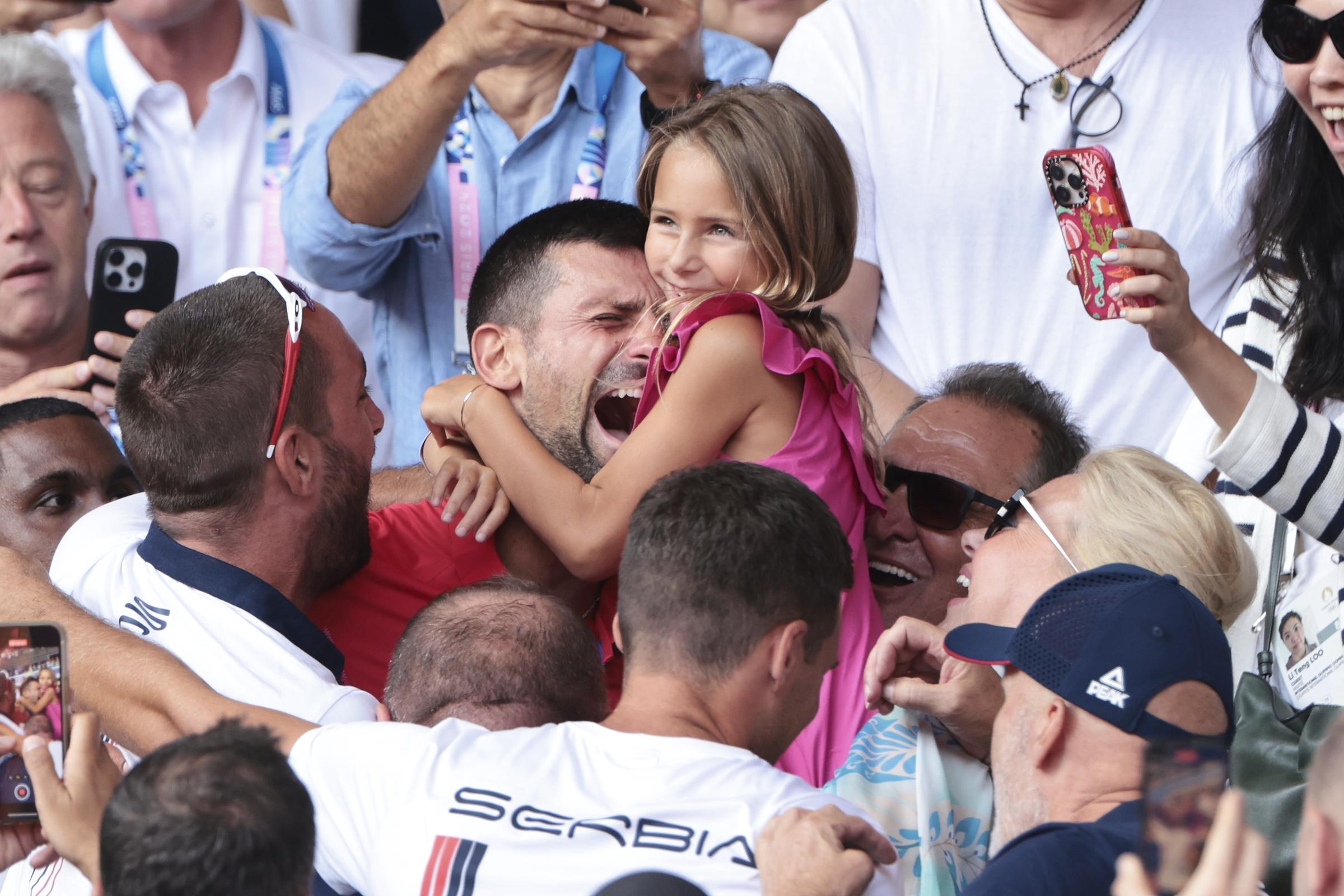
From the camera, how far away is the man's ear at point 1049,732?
6.66ft

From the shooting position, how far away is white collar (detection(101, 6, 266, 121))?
4.39m

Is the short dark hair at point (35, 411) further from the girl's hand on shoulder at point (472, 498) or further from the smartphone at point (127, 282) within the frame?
the girl's hand on shoulder at point (472, 498)

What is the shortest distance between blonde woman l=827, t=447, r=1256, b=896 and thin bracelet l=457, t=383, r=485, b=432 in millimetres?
980

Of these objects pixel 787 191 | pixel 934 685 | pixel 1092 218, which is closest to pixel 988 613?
pixel 934 685

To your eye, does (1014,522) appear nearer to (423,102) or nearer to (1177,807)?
(1177,807)

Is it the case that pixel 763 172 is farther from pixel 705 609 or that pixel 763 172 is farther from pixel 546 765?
pixel 546 765

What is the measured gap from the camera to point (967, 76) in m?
3.62

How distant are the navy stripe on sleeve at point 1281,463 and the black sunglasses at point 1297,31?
2.35 ft

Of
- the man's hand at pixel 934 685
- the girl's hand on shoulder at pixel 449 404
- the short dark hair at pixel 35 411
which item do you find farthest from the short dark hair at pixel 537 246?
the man's hand at pixel 934 685

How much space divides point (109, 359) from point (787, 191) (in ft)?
5.79

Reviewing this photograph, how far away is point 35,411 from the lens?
3396 millimetres

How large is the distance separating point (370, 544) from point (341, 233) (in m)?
1.20

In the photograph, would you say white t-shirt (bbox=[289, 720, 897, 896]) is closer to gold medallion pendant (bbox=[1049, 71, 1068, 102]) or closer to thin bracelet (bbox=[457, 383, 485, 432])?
thin bracelet (bbox=[457, 383, 485, 432])

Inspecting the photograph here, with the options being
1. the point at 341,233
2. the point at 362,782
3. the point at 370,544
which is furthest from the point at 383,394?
the point at 362,782
